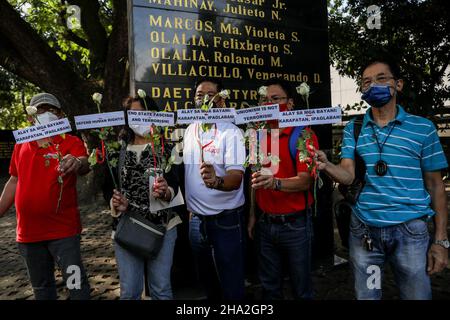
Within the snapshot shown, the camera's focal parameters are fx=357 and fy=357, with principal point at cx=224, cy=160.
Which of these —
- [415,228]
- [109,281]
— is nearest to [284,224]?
[415,228]

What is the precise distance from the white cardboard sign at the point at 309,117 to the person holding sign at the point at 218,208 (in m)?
0.52

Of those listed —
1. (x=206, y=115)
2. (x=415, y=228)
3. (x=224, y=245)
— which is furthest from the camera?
(x=224, y=245)

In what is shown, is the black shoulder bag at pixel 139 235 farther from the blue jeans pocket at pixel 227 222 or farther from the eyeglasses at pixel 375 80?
the eyeglasses at pixel 375 80

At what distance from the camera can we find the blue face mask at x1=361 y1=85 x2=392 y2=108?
7.29 ft

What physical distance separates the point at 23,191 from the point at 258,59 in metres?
3.02

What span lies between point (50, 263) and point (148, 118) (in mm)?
1454

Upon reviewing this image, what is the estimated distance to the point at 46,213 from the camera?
261 centimetres

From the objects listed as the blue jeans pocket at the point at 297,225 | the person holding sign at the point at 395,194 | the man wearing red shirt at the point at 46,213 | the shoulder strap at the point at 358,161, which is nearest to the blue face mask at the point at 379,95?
the person holding sign at the point at 395,194

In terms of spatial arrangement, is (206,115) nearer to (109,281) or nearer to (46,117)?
(46,117)

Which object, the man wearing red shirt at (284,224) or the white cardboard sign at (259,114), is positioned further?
the man wearing red shirt at (284,224)

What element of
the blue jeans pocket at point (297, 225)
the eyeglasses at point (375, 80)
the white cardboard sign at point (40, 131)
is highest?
the eyeglasses at point (375, 80)

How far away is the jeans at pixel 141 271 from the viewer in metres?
2.46

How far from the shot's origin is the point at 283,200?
8.76 ft
